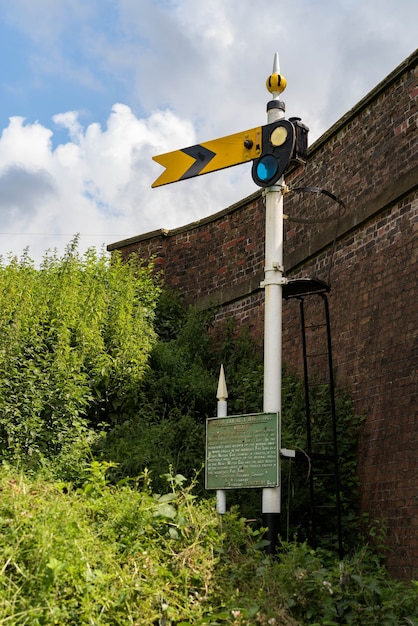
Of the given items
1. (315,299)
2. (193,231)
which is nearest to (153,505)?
(315,299)

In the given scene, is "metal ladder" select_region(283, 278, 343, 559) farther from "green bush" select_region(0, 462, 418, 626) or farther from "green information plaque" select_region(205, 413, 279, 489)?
"green bush" select_region(0, 462, 418, 626)

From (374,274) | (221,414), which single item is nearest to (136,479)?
(221,414)

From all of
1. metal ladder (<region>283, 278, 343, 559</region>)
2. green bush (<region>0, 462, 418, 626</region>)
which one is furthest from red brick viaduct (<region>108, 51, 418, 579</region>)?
green bush (<region>0, 462, 418, 626</region>)

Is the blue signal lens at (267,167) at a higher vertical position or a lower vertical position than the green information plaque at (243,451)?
higher

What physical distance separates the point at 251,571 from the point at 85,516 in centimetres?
121

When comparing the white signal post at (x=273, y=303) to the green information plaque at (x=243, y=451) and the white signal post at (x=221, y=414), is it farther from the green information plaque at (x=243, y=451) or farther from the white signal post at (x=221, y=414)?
the white signal post at (x=221, y=414)

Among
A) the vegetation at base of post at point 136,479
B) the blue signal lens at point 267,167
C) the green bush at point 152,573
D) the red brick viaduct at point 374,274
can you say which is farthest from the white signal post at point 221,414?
the red brick viaduct at point 374,274

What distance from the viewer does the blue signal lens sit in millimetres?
7542

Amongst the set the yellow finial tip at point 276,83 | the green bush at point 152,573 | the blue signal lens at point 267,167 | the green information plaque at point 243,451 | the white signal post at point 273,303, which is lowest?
the green bush at point 152,573

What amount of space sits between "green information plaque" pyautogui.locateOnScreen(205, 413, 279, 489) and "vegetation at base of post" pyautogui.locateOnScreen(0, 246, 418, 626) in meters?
0.30

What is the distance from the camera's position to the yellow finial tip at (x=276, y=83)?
775cm

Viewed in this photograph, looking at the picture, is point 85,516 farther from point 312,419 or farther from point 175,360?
point 175,360

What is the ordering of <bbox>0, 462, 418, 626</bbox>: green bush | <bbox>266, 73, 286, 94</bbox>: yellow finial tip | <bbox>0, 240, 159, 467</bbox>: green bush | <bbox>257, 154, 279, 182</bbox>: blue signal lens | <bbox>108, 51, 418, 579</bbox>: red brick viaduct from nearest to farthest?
<bbox>0, 462, 418, 626</bbox>: green bush < <bbox>257, 154, 279, 182</bbox>: blue signal lens < <bbox>266, 73, 286, 94</bbox>: yellow finial tip < <bbox>108, 51, 418, 579</bbox>: red brick viaduct < <bbox>0, 240, 159, 467</bbox>: green bush

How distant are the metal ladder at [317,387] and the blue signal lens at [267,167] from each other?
967mm
